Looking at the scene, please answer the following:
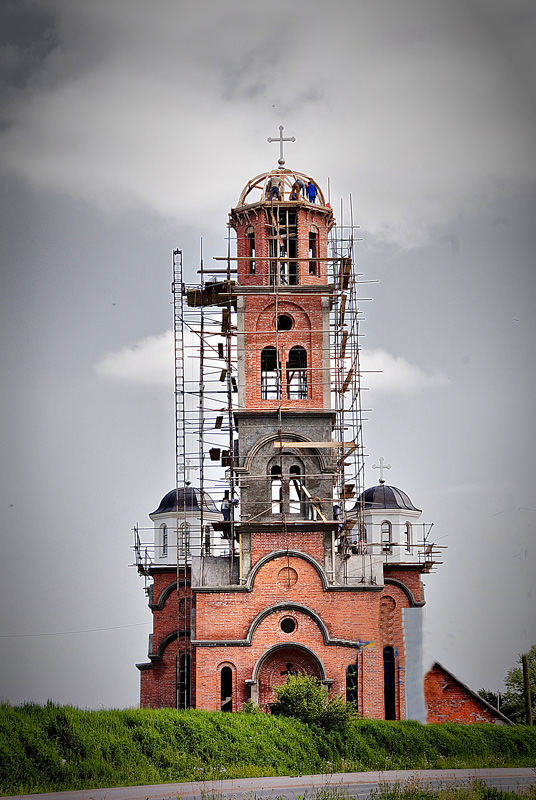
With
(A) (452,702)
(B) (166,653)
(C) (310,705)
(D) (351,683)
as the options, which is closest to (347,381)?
(D) (351,683)

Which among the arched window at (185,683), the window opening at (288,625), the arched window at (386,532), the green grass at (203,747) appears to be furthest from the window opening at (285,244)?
the arched window at (386,532)

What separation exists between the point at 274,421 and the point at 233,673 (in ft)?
23.5

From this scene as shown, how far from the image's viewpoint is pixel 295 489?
34.8 metres

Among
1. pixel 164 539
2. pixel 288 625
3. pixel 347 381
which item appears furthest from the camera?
pixel 164 539

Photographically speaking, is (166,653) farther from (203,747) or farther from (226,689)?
(203,747)

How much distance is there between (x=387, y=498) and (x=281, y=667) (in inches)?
663

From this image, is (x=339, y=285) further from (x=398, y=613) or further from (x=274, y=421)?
(x=398, y=613)

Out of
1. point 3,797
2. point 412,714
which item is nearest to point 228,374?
point 412,714

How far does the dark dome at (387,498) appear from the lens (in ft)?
160

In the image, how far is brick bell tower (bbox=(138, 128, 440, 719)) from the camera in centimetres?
3284

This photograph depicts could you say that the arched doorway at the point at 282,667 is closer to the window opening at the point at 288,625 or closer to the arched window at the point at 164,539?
the window opening at the point at 288,625

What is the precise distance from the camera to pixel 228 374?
3603cm

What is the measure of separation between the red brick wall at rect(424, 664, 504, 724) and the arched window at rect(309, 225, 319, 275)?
1239 centimetres

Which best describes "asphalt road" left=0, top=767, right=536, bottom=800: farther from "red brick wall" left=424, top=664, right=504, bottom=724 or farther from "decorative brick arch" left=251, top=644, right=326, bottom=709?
"red brick wall" left=424, top=664, right=504, bottom=724
